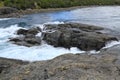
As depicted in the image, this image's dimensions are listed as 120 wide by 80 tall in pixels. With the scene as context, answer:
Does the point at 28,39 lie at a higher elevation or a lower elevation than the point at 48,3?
higher

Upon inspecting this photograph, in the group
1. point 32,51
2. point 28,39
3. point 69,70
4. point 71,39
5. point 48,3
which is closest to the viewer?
point 69,70

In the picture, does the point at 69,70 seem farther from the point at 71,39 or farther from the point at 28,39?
the point at 28,39

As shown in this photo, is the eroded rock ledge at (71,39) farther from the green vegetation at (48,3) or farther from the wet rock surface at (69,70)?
the green vegetation at (48,3)

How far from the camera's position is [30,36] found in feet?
81.3

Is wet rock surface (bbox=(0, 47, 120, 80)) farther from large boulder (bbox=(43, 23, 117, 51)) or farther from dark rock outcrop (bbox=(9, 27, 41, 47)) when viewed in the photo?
dark rock outcrop (bbox=(9, 27, 41, 47))

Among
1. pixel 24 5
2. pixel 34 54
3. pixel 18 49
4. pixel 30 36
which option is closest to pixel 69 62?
pixel 34 54

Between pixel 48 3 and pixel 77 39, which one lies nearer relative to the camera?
pixel 77 39

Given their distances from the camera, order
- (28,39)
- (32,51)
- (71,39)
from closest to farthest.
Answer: (32,51) → (71,39) → (28,39)

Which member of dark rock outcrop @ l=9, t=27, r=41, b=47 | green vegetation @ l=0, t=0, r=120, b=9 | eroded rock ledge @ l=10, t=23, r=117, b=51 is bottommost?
green vegetation @ l=0, t=0, r=120, b=9

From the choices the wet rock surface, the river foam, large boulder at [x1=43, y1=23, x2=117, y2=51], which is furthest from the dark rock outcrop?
the wet rock surface

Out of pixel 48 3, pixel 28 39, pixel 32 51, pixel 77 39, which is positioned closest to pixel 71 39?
pixel 77 39

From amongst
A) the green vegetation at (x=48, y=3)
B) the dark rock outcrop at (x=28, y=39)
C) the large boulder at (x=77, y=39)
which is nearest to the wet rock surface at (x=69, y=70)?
the large boulder at (x=77, y=39)

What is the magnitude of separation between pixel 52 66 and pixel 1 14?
40.2 metres

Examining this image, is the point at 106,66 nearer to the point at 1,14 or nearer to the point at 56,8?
the point at 1,14
